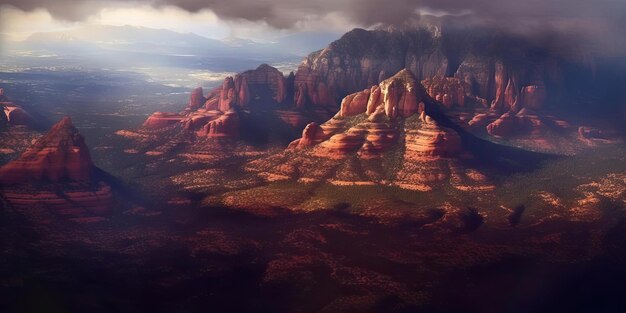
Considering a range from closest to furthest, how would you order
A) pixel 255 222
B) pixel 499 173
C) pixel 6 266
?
pixel 6 266 < pixel 255 222 < pixel 499 173

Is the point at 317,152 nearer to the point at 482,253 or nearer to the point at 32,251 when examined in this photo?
the point at 482,253

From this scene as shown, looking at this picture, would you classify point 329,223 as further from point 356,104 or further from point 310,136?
point 356,104

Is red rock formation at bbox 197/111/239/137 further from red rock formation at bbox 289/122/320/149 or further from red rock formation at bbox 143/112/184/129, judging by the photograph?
red rock formation at bbox 289/122/320/149

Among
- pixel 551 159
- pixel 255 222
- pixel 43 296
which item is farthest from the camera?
pixel 551 159

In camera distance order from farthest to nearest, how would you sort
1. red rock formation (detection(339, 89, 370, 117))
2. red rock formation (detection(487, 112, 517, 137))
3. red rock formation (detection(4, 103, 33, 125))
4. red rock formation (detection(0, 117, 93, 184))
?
red rock formation (detection(487, 112, 517, 137)) → red rock formation (detection(4, 103, 33, 125)) → red rock formation (detection(339, 89, 370, 117)) → red rock formation (detection(0, 117, 93, 184))

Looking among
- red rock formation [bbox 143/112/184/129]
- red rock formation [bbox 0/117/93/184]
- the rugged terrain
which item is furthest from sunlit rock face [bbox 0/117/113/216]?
red rock formation [bbox 143/112/184/129]

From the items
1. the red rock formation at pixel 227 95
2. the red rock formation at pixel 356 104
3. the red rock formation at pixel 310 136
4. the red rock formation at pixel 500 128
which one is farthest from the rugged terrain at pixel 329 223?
the red rock formation at pixel 500 128

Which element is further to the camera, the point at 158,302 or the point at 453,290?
the point at 453,290

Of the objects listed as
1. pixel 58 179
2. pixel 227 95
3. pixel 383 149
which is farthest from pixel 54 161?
pixel 227 95

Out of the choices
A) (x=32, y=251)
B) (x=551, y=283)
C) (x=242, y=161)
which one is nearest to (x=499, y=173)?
(x=551, y=283)
